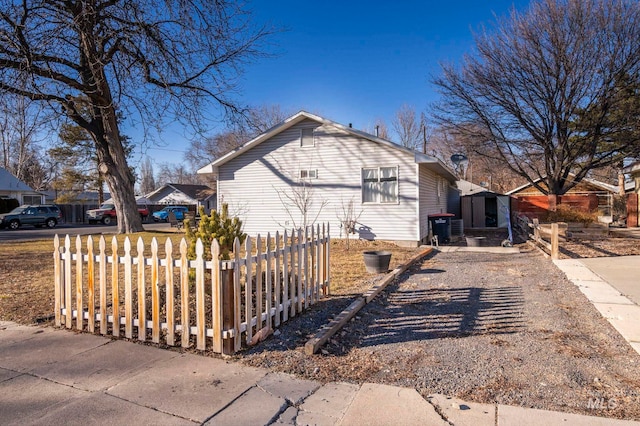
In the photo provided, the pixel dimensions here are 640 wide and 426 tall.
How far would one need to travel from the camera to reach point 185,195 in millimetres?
44500

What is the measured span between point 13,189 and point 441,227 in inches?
1398

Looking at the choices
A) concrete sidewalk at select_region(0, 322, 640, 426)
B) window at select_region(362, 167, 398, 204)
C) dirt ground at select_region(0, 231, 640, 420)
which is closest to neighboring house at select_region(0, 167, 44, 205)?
dirt ground at select_region(0, 231, 640, 420)

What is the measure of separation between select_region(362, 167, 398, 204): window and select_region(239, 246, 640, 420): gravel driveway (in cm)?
744

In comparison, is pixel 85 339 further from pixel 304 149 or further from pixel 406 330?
pixel 304 149

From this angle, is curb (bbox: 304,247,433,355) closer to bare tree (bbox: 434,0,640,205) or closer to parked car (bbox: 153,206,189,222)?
bare tree (bbox: 434,0,640,205)

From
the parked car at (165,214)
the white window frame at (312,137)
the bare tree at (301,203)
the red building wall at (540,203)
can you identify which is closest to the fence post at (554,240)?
the bare tree at (301,203)

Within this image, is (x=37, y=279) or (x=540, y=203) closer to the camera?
(x=37, y=279)

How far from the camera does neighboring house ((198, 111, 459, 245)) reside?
1329 centimetres

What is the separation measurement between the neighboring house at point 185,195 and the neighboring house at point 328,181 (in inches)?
1082

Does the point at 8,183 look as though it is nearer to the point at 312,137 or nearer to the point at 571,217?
the point at 312,137

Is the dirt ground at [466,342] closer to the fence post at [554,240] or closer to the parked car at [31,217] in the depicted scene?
the fence post at [554,240]

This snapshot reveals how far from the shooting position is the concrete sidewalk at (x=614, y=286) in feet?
15.1

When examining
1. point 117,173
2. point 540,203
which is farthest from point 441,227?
point 540,203

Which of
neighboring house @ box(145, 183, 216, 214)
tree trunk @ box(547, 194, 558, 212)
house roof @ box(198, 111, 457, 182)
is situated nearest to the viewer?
house roof @ box(198, 111, 457, 182)
